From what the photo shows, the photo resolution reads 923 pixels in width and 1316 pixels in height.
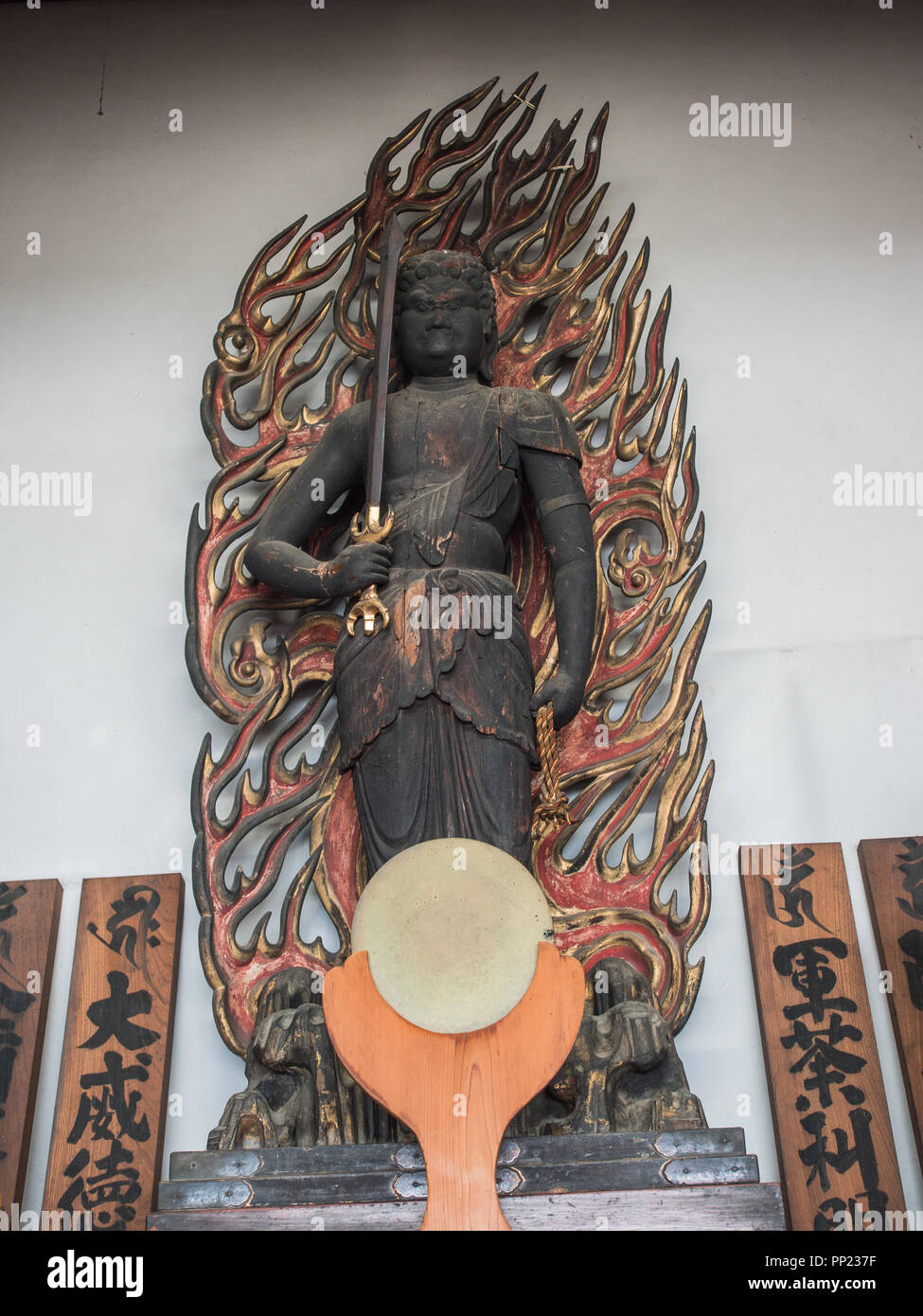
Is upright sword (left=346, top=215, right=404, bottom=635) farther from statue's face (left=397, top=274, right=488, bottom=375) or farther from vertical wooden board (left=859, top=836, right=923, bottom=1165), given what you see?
vertical wooden board (left=859, top=836, right=923, bottom=1165)

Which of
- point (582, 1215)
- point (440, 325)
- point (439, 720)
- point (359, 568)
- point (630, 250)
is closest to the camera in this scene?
point (582, 1215)

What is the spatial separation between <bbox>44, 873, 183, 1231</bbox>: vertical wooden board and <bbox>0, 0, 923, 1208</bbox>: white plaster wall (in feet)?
0.44

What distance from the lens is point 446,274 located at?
10.9 feet

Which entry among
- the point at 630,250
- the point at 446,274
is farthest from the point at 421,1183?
the point at 630,250

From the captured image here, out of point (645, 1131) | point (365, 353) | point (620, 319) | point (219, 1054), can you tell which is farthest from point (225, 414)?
point (645, 1131)

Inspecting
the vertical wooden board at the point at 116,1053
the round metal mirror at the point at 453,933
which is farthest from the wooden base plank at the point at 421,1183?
the vertical wooden board at the point at 116,1053

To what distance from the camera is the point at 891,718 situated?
131 inches

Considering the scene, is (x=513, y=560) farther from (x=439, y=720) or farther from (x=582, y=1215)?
(x=582, y=1215)

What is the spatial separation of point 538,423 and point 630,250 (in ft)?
3.24

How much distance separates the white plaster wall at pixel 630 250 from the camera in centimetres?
330

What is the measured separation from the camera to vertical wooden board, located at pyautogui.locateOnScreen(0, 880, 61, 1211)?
290 cm

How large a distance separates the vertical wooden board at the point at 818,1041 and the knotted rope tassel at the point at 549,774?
44 centimetres

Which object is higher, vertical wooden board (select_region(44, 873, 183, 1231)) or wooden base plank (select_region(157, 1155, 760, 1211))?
vertical wooden board (select_region(44, 873, 183, 1231))

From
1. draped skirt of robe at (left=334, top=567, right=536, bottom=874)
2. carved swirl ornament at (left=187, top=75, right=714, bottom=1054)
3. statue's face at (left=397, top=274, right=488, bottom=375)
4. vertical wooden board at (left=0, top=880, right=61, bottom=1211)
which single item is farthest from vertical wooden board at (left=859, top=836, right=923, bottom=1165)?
vertical wooden board at (left=0, top=880, right=61, bottom=1211)
